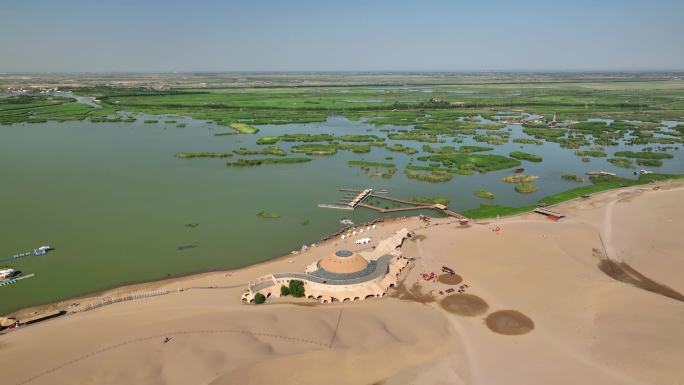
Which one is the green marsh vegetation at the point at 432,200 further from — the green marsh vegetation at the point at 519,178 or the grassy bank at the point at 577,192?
the green marsh vegetation at the point at 519,178

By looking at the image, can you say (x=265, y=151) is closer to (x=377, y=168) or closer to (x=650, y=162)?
(x=377, y=168)

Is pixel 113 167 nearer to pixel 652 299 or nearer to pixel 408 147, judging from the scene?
pixel 408 147

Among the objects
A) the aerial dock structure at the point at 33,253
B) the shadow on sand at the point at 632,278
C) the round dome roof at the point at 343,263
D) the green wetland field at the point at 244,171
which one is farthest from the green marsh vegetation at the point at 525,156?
the aerial dock structure at the point at 33,253

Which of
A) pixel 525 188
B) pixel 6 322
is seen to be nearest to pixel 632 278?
pixel 525 188

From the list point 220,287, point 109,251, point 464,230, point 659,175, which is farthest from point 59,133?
point 659,175

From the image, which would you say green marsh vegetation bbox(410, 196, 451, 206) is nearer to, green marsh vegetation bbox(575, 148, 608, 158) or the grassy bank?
the grassy bank
